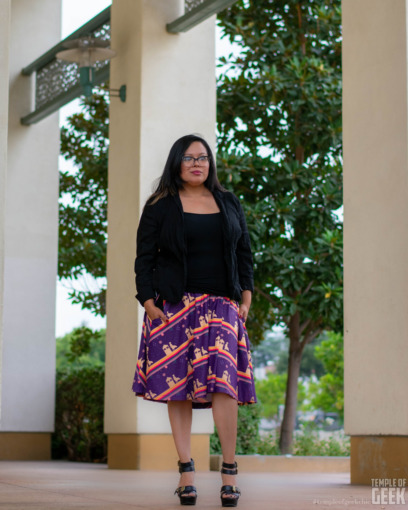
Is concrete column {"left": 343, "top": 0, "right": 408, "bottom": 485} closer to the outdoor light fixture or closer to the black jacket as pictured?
the black jacket

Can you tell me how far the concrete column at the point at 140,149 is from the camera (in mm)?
6719

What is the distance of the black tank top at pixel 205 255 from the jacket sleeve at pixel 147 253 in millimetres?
159

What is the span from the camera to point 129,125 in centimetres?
711

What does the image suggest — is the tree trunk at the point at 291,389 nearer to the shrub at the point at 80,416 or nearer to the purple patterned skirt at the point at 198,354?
the shrub at the point at 80,416

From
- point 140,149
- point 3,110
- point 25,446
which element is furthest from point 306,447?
point 3,110

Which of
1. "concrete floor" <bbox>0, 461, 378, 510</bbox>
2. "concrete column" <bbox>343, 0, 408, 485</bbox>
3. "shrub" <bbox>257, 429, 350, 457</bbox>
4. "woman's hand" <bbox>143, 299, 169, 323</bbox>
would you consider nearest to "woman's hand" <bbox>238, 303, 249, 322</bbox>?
"woman's hand" <bbox>143, 299, 169, 323</bbox>

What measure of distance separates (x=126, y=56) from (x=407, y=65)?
10.5 ft

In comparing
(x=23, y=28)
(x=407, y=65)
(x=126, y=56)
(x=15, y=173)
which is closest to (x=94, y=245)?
(x=15, y=173)

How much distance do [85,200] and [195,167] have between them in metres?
8.32

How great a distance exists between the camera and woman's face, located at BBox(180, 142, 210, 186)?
3.97 meters

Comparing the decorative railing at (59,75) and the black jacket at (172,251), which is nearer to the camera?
the black jacket at (172,251)

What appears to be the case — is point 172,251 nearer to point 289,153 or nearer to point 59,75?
point 59,75

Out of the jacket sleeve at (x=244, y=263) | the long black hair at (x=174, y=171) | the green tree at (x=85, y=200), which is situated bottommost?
the jacket sleeve at (x=244, y=263)

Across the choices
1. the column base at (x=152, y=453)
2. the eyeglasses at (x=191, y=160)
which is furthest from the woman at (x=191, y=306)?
the column base at (x=152, y=453)
